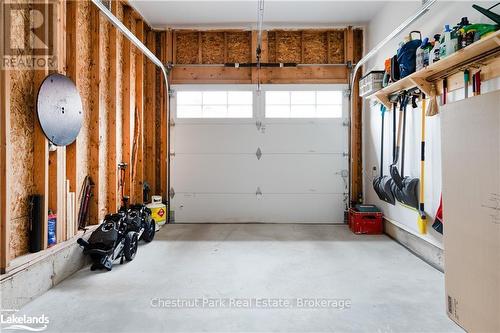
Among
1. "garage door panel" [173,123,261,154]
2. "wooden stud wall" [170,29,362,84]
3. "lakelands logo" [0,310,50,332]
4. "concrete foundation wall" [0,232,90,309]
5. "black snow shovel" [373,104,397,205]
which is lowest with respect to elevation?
"lakelands logo" [0,310,50,332]

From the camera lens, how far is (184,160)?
208 inches

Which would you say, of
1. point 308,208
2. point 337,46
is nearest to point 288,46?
point 337,46

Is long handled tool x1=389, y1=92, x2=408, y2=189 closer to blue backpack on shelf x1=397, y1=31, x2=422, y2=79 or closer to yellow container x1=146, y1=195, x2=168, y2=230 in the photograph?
blue backpack on shelf x1=397, y1=31, x2=422, y2=79

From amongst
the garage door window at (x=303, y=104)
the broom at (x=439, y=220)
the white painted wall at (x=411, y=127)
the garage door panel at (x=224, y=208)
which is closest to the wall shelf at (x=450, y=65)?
the white painted wall at (x=411, y=127)

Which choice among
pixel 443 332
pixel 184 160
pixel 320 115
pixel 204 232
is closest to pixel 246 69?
pixel 320 115

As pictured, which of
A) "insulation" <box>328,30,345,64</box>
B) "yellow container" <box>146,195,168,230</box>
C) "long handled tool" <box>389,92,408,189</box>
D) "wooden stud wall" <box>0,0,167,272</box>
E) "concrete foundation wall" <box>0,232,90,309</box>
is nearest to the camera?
"concrete foundation wall" <box>0,232,90,309</box>

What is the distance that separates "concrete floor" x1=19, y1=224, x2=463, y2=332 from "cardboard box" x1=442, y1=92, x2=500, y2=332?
27.6 inches

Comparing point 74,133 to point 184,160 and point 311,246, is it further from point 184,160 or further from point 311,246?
point 311,246

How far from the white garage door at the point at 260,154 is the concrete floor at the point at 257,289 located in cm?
123

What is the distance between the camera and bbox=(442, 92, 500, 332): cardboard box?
128 centimetres

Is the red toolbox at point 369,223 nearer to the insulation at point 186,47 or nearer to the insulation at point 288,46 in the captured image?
the insulation at point 288,46

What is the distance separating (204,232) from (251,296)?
2.28 m

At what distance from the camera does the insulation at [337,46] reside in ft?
17.4

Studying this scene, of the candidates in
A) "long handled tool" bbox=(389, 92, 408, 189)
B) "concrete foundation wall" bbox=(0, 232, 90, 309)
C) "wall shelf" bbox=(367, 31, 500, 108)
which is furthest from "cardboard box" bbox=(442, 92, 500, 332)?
"concrete foundation wall" bbox=(0, 232, 90, 309)
